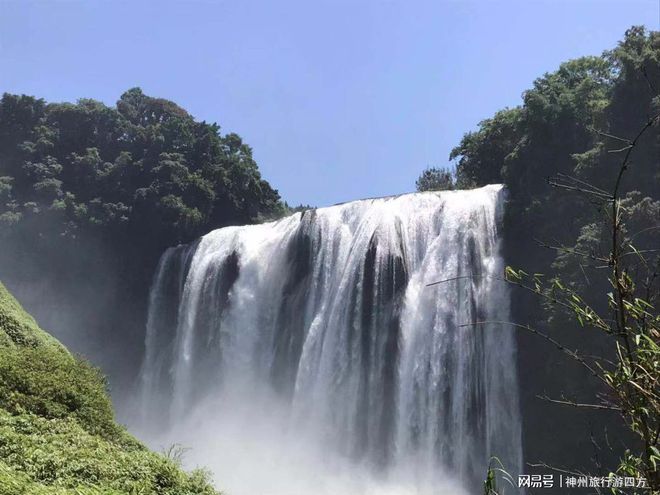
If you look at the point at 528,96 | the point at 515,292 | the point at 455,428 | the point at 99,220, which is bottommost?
the point at 455,428

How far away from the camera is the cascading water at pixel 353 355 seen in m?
18.7

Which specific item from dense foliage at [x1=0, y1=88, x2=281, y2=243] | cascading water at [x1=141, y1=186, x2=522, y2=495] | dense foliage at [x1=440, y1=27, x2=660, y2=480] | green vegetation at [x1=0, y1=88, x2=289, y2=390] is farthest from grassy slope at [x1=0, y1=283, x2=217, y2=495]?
dense foliage at [x1=0, y1=88, x2=281, y2=243]

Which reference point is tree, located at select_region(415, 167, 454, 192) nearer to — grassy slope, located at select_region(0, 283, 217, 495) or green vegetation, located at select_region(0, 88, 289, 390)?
green vegetation, located at select_region(0, 88, 289, 390)

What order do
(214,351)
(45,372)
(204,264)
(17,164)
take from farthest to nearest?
(17,164), (204,264), (214,351), (45,372)

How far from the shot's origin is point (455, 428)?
61.0 ft

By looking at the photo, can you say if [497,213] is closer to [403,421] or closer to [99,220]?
[403,421]

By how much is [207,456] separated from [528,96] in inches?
637

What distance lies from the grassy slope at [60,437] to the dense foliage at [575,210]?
383 inches

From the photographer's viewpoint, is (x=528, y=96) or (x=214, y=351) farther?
(x=214, y=351)

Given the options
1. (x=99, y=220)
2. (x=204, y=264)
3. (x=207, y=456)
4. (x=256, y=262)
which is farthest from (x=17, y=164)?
(x=207, y=456)

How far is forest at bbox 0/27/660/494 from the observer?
16.5 m

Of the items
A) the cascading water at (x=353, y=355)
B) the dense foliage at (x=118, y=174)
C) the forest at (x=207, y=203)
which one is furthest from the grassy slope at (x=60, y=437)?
the dense foliage at (x=118, y=174)

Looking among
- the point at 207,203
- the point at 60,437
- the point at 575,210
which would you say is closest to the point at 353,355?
the point at 575,210

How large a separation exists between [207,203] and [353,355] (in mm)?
15806
